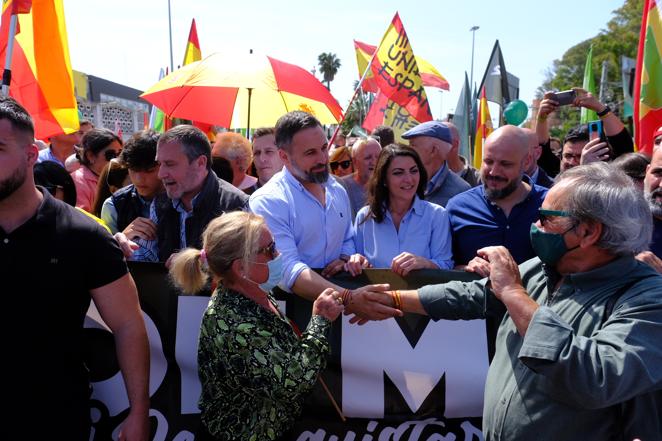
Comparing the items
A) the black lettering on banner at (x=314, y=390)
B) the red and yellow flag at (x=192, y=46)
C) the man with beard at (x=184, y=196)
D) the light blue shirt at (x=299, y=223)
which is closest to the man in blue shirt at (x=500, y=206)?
the black lettering on banner at (x=314, y=390)

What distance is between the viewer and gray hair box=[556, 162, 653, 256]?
2.04 metres

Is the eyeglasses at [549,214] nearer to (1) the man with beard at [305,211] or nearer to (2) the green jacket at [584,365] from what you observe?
(2) the green jacket at [584,365]

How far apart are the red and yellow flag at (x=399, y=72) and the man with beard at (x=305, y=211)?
4426mm

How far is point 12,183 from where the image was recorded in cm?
231

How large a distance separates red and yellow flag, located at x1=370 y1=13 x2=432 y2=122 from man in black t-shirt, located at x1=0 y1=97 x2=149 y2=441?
19.7ft

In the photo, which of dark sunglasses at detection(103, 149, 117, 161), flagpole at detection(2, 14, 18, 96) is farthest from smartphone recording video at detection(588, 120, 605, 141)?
flagpole at detection(2, 14, 18, 96)

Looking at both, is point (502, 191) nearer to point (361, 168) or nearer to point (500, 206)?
point (500, 206)

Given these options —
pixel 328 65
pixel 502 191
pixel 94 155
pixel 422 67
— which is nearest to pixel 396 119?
pixel 94 155

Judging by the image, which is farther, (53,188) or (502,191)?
(502,191)

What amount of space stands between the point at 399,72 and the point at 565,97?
3387 millimetres

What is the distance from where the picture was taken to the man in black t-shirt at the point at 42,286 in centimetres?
233

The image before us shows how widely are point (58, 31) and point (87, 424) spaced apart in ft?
13.6

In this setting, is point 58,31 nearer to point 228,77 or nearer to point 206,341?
point 228,77

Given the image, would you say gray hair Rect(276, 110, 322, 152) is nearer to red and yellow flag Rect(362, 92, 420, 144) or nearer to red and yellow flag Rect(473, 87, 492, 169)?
red and yellow flag Rect(362, 92, 420, 144)
